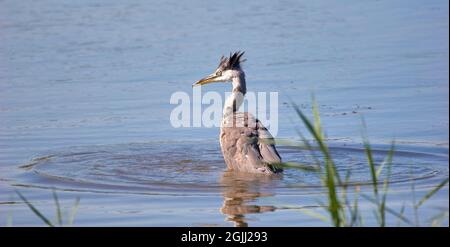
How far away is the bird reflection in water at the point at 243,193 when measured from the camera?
8.78 metres

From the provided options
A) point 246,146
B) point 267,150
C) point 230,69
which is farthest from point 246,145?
point 230,69

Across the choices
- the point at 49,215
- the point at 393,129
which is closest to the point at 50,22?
the point at 393,129

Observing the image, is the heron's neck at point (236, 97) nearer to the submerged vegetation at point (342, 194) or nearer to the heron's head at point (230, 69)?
the heron's head at point (230, 69)

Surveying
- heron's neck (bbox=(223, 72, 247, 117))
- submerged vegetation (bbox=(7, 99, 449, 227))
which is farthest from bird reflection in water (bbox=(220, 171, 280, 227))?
heron's neck (bbox=(223, 72, 247, 117))

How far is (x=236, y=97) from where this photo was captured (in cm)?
1192

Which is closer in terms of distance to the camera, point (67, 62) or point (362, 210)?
point (362, 210)

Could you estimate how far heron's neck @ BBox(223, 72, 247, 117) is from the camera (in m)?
11.8

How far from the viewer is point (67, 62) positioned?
52.6 feet

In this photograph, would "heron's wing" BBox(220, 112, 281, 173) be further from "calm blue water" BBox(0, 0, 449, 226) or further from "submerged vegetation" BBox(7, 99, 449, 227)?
"submerged vegetation" BBox(7, 99, 449, 227)

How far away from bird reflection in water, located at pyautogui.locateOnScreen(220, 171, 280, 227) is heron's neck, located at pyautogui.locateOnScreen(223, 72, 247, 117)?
117 cm

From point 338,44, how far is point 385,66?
1706mm

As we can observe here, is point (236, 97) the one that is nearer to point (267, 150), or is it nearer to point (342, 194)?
point (267, 150)

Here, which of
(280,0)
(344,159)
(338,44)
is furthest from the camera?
(280,0)
